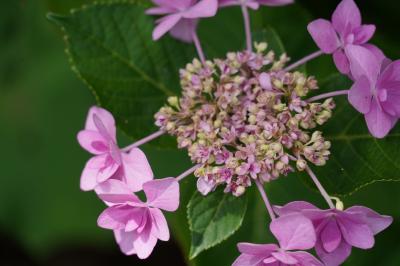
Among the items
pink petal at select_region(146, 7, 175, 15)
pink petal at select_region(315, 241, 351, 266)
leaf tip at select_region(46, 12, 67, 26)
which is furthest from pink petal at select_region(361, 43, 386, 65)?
leaf tip at select_region(46, 12, 67, 26)

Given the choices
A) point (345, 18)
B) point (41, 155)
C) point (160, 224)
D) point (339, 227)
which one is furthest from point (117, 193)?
point (41, 155)

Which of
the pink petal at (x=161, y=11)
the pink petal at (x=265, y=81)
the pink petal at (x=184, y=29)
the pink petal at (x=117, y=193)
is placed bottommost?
the pink petal at (x=117, y=193)

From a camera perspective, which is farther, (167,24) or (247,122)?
(167,24)

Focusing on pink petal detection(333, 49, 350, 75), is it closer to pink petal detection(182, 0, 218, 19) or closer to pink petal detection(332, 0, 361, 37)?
pink petal detection(332, 0, 361, 37)

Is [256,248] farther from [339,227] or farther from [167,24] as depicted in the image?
[167,24]

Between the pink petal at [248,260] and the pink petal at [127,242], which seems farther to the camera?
the pink petal at [127,242]

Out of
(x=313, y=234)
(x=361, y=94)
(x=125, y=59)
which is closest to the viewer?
(x=313, y=234)

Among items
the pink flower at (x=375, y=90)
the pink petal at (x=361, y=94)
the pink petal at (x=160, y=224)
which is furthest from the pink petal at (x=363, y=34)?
the pink petal at (x=160, y=224)

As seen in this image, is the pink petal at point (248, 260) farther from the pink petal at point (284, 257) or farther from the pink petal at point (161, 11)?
the pink petal at point (161, 11)

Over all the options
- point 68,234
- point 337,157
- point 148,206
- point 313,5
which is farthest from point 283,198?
point 68,234
